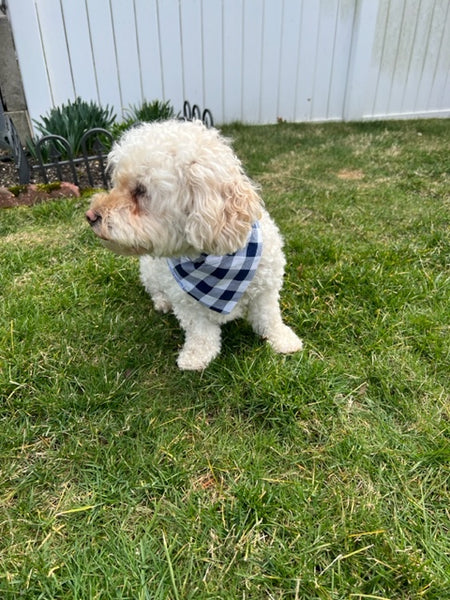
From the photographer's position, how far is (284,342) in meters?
2.34

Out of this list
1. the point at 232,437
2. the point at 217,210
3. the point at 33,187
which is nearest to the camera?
the point at 217,210

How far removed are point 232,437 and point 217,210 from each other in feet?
3.20

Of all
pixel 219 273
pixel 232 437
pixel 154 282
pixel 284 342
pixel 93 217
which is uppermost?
pixel 93 217

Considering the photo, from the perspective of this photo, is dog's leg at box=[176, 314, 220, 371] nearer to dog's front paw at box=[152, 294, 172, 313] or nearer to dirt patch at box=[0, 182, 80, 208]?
dog's front paw at box=[152, 294, 172, 313]

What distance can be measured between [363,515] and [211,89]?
5.85 m

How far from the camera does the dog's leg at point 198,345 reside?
7.45 feet

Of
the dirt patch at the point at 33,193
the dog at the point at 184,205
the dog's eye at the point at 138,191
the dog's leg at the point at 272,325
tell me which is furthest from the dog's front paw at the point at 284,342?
the dirt patch at the point at 33,193

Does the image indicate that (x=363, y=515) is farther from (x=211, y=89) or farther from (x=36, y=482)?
(x=211, y=89)

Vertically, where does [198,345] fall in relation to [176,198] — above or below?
below

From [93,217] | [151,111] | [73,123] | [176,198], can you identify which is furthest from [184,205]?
[151,111]

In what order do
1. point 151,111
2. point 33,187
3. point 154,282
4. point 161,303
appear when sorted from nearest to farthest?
1. point 154,282
2. point 161,303
3. point 33,187
4. point 151,111

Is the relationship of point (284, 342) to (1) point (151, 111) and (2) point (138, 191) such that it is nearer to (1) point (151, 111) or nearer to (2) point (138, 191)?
(2) point (138, 191)

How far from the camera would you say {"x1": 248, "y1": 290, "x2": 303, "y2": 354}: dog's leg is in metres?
2.31

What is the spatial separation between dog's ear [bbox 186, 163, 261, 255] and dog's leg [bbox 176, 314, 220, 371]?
0.57m
